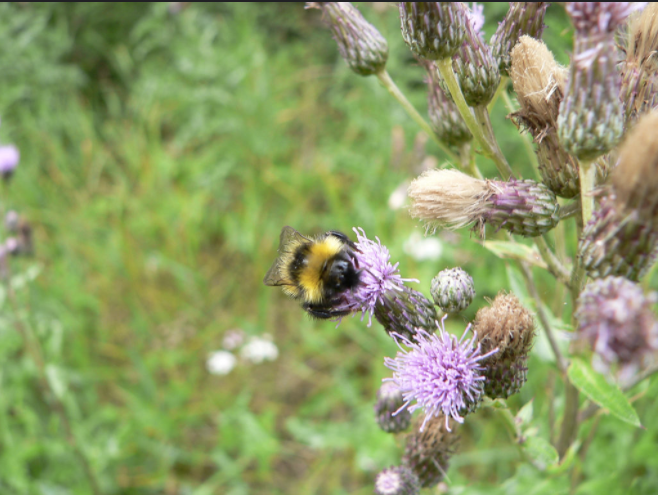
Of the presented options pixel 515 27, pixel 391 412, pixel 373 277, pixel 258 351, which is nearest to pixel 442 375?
pixel 373 277

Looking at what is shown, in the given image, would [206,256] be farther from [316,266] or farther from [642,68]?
[642,68]

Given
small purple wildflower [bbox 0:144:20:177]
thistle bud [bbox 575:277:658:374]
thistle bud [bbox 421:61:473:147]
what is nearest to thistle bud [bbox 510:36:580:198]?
thistle bud [bbox 421:61:473:147]

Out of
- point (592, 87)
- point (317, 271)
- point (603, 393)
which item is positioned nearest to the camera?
point (592, 87)

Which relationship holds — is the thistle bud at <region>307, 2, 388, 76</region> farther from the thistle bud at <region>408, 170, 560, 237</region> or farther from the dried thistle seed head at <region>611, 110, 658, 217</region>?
the dried thistle seed head at <region>611, 110, 658, 217</region>

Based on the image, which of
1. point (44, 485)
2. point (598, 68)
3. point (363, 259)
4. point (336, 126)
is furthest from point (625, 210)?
point (336, 126)

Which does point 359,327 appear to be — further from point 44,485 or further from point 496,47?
point 496,47

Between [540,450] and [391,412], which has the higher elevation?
[540,450]
